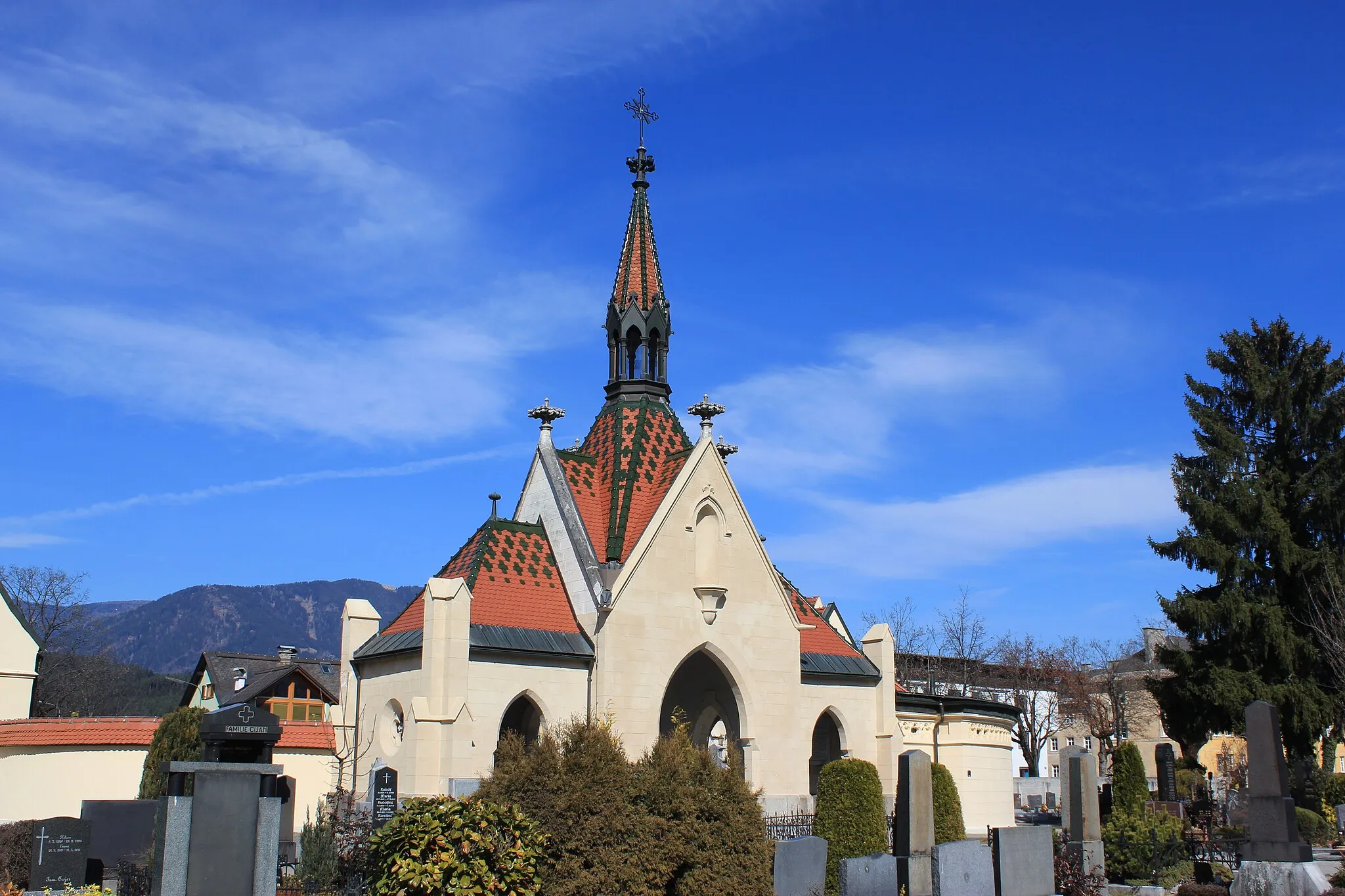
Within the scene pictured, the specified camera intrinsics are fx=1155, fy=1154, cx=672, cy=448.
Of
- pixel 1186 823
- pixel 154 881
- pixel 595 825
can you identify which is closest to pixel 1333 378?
pixel 1186 823

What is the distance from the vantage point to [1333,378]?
37188 millimetres

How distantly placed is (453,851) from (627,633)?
12207mm

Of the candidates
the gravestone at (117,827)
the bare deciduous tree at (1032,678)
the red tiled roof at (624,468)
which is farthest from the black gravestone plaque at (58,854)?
the bare deciduous tree at (1032,678)

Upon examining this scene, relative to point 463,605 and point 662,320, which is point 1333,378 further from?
point 463,605

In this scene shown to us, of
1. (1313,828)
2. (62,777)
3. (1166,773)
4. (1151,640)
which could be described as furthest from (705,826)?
(1151,640)

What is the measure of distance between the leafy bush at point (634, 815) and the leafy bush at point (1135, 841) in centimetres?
893

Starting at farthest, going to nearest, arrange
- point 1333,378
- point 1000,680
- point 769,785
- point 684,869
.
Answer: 1. point 1000,680
2. point 1333,378
3. point 769,785
4. point 684,869

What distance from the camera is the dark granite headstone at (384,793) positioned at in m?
21.2

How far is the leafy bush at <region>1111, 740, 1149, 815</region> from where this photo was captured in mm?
28422

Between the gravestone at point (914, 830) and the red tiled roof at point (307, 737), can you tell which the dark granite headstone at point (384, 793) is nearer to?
the red tiled roof at point (307, 737)

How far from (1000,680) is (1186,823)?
47.0 metres

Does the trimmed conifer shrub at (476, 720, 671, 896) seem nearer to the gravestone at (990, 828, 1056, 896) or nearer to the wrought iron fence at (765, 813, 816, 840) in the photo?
the gravestone at (990, 828, 1056, 896)

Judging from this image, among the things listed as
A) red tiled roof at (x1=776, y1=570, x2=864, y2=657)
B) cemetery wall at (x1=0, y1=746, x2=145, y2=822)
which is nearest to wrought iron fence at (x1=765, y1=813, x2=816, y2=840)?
red tiled roof at (x1=776, y1=570, x2=864, y2=657)

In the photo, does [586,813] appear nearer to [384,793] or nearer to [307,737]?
[384,793]
